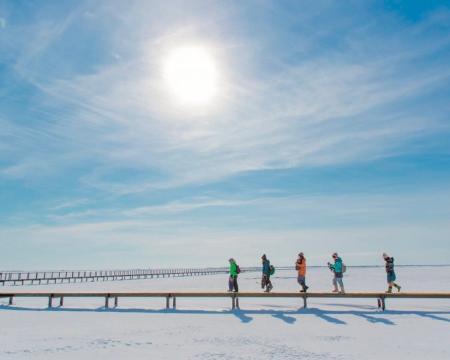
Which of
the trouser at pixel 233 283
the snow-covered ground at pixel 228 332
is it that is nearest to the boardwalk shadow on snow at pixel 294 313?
the snow-covered ground at pixel 228 332

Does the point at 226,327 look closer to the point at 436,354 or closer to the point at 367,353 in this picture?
the point at 367,353

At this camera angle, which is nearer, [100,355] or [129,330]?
[100,355]

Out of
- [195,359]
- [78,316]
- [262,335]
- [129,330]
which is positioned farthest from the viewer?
[78,316]

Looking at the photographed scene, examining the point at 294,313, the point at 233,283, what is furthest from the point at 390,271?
the point at 233,283

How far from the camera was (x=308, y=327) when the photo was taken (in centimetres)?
1010

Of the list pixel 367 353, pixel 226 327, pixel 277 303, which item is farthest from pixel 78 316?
pixel 367 353

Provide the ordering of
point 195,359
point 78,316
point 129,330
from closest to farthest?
1. point 195,359
2. point 129,330
3. point 78,316

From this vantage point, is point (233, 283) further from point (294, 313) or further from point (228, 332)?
point (228, 332)

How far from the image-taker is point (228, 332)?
9516mm

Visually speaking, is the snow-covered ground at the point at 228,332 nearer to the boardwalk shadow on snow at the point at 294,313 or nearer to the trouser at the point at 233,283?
the boardwalk shadow on snow at the point at 294,313

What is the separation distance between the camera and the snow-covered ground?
740cm

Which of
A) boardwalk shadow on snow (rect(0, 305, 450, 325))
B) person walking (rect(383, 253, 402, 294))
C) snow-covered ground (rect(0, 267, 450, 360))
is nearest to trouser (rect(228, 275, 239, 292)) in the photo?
snow-covered ground (rect(0, 267, 450, 360))

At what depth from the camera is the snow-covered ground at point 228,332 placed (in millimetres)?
7398

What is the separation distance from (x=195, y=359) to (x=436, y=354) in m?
4.47
